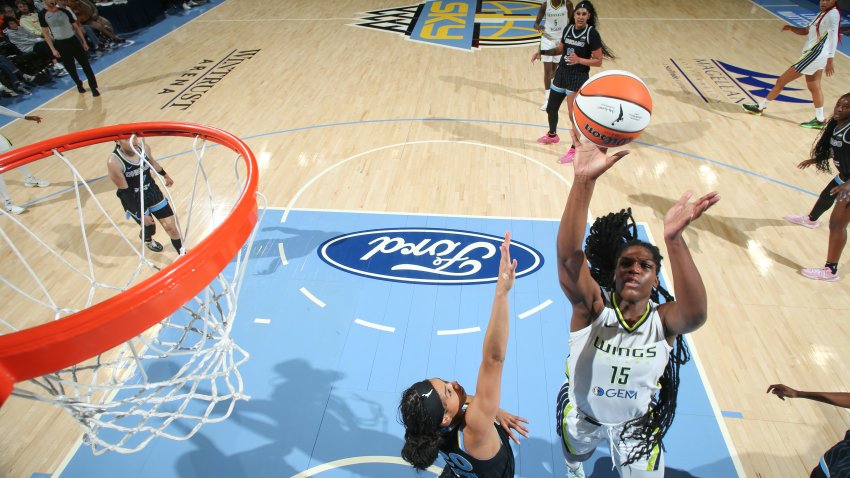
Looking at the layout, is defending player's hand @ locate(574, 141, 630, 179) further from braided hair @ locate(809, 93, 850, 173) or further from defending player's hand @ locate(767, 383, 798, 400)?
braided hair @ locate(809, 93, 850, 173)

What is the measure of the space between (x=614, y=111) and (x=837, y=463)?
7.05ft

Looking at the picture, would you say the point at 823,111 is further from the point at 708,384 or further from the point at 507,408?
the point at 507,408

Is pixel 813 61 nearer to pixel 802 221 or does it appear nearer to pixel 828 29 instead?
pixel 828 29

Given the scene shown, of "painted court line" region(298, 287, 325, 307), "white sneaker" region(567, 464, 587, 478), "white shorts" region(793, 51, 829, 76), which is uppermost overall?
"white shorts" region(793, 51, 829, 76)

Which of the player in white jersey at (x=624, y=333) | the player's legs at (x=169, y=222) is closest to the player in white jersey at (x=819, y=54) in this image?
the player in white jersey at (x=624, y=333)

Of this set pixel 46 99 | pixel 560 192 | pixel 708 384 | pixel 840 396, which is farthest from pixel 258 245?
pixel 46 99

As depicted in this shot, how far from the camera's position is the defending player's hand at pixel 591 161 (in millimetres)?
2070

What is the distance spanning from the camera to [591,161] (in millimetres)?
2117

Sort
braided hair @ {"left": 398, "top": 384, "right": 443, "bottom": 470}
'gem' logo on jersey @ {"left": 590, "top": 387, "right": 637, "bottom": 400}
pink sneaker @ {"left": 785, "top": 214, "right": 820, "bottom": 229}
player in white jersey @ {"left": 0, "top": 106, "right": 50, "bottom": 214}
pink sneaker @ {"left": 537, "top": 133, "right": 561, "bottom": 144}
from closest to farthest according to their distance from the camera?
1. braided hair @ {"left": 398, "top": 384, "right": 443, "bottom": 470}
2. 'gem' logo on jersey @ {"left": 590, "top": 387, "right": 637, "bottom": 400}
3. pink sneaker @ {"left": 785, "top": 214, "right": 820, "bottom": 229}
4. player in white jersey @ {"left": 0, "top": 106, "right": 50, "bottom": 214}
5. pink sneaker @ {"left": 537, "top": 133, "right": 561, "bottom": 144}

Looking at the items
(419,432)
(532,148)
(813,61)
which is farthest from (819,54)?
(419,432)

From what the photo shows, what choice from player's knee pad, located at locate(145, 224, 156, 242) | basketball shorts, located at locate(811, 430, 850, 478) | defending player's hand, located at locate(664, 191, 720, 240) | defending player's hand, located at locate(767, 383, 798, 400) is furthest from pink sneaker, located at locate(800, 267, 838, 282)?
player's knee pad, located at locate(145, 224, 156, 242)

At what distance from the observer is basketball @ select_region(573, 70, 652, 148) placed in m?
2.99

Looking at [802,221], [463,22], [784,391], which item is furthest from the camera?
[463,22]

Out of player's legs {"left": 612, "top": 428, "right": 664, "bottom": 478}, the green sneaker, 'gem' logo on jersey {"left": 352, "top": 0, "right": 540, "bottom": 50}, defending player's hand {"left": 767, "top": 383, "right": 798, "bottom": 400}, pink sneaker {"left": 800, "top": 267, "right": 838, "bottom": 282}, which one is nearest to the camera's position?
player's legs {"left": 612, "top": 428, "right": 664, "bottom": 478}
